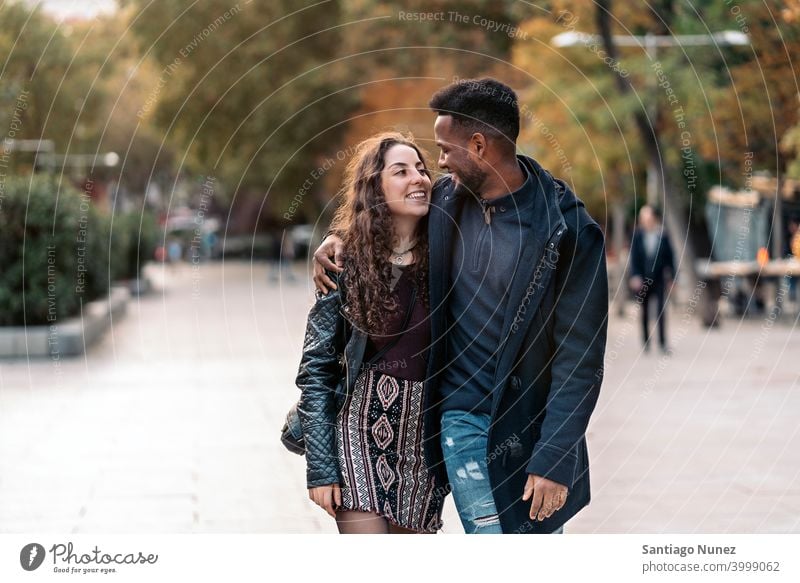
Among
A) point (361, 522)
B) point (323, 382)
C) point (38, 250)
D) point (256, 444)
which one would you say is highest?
point (323, 382)

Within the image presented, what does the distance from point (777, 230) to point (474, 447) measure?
73.8ft

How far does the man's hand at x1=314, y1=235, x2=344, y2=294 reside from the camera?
171 inches

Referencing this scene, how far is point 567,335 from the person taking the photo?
408cm

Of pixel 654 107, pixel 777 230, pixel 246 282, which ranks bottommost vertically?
pixel 246 282

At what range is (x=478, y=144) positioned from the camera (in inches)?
163

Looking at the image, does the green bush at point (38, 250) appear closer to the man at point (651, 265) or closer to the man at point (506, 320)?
the man at point (651, 265)

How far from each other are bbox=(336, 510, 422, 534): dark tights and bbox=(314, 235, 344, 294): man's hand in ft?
2.32

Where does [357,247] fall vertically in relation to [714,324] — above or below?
above

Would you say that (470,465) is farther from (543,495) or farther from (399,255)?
(399,255)

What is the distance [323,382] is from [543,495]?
76 cm

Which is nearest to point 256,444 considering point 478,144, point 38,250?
point 478,144

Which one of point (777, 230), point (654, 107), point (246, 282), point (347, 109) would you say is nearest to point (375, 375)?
point (654, 107)

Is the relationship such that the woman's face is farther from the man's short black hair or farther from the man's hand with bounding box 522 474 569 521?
the man's hand with bounding box 522 474 569 521

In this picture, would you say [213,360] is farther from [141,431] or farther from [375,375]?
[375,375]
